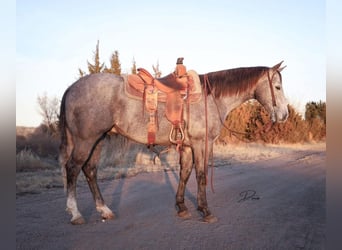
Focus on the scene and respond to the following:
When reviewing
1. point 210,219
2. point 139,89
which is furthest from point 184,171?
point 139,89

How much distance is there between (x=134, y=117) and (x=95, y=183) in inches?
51.2

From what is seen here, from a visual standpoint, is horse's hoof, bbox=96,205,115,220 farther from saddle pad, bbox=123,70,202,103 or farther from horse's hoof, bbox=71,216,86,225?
saddle pad, bbox=123,70,202,103

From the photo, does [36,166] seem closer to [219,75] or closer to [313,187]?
[219,75]

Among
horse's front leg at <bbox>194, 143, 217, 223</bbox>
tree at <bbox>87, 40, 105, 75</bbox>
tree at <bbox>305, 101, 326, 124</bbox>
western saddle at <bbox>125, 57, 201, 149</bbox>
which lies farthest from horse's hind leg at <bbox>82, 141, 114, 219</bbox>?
tree at <bbox>305, 101, 326, 124</bbox>

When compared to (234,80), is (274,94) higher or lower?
lower

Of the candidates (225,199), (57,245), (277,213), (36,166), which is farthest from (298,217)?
(36,166)

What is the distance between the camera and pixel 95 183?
517cm

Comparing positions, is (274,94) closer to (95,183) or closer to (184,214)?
(184,214)

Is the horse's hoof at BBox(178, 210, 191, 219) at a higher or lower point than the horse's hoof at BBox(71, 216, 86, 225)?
lower

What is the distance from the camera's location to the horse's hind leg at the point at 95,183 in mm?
4914

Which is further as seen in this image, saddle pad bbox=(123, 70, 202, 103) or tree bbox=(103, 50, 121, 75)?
tree bbox=(103, 50, 121, 75)

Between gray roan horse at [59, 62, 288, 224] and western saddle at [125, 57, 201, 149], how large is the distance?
10 cm

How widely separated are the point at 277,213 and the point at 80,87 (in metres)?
3.80

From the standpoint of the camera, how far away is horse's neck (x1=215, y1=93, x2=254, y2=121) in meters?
5.36
